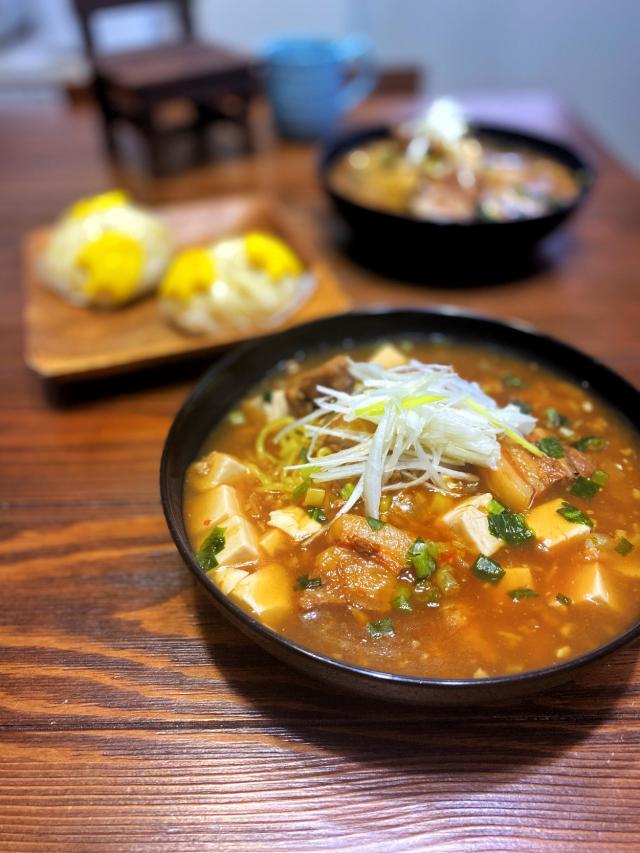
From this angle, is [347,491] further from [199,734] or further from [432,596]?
[199,734]

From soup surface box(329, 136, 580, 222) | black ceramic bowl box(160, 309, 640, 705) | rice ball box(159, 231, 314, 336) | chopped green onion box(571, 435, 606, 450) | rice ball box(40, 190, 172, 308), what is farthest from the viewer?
soup surface box(329, 136, 580, 222)

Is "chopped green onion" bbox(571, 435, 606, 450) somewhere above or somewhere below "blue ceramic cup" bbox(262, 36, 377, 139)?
below

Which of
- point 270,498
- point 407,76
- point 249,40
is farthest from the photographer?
point 249,40

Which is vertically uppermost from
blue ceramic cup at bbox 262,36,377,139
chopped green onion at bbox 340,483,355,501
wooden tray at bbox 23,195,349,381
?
blue ceramic cup at bbox 262,36,377,139

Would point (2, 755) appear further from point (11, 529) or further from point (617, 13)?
point (617, 13)

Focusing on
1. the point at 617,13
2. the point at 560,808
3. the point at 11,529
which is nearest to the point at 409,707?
the point at 560,808

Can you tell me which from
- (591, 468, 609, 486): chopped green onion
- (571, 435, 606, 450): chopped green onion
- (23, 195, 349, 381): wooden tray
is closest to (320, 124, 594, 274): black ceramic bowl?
(23, 195, 349, 381): wooden tray

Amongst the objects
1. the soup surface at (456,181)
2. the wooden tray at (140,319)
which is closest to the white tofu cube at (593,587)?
the wooden tray at (140,319)

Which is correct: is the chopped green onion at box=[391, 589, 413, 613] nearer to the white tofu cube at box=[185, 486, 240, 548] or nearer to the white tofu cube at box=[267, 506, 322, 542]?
the white tofu cube at box=[267, 506, 322, 542]
